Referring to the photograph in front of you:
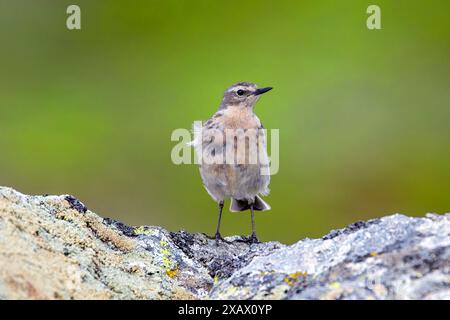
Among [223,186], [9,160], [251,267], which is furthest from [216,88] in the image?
[251,267]

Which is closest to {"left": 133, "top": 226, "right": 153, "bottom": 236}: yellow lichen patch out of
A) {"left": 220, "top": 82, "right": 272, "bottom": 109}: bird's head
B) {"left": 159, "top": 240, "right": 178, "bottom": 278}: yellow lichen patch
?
{"left": 159, "top": 240, "right": 178, "bottom": 278}: yellow lichen patch

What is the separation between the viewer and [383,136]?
24.6 m

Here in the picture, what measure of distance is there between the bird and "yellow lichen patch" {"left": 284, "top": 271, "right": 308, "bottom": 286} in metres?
4.68

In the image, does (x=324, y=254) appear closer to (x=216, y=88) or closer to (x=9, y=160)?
(x=9, y=160)

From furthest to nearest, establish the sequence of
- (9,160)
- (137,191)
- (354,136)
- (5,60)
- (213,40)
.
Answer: (213,40), (5,60), (354,136), (9,160), (137,191)

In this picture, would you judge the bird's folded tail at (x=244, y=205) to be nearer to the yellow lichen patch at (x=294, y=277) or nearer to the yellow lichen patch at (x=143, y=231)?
the yellow lichen patch at (x=143, y=231)

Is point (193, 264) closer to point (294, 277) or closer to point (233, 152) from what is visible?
point (294, 277)

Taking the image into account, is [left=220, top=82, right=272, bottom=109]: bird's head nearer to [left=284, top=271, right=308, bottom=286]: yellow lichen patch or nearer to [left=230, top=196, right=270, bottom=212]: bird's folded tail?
[left=230, top=196, right=270, bottom=212]: bird's folded tail

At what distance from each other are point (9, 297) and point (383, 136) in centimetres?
2031

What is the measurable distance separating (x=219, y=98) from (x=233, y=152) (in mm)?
14563

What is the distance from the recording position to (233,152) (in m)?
11.0

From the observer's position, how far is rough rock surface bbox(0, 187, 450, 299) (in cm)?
556

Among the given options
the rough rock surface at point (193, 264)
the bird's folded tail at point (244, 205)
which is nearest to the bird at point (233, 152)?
the bird's folded tail at point (244, 205)

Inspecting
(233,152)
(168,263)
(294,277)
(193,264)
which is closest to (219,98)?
(233,152)
